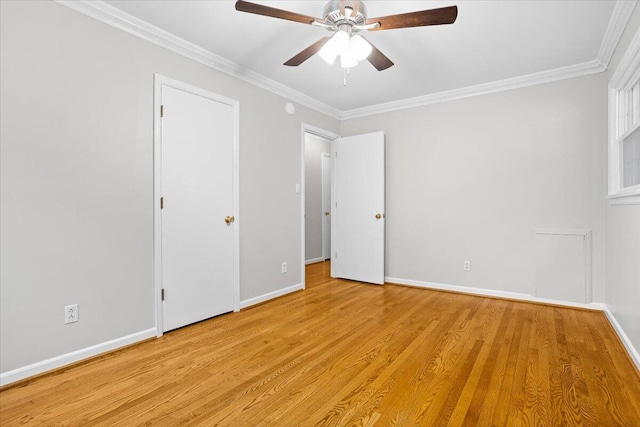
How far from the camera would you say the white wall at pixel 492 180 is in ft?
10.8

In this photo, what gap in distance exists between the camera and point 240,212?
3.33 meters

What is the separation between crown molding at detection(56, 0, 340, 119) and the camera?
2.23m

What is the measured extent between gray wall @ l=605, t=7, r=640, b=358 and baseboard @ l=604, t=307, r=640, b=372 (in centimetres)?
4

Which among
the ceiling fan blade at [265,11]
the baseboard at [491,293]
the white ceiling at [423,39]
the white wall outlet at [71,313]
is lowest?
the baseboard at [491,293]

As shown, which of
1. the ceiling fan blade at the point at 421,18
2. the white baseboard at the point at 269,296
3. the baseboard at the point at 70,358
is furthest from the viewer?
the white baseboard at the point at 269,296

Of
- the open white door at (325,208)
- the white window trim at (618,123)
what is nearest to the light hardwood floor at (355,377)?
the white window trim at (618,123)

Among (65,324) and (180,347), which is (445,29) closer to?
(180,347)

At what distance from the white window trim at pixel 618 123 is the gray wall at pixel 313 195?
13.6ft

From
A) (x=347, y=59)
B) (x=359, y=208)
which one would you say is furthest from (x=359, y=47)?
(x=359, y=208)

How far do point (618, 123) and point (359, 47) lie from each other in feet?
8.23

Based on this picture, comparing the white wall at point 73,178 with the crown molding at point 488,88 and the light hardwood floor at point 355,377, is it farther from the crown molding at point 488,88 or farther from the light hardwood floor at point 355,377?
the crown molding at point 488,88

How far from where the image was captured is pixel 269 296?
12.0 feet

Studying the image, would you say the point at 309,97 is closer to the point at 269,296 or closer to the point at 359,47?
the point at 359,47

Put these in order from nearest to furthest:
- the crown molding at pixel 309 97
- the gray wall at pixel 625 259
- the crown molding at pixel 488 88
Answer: the gray wall at pixel 625 259 < the crown molding at pixel 309 97 < the crown molding at pixel 488 88
